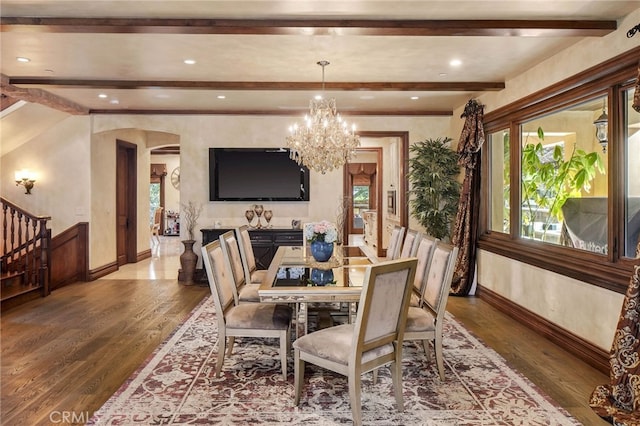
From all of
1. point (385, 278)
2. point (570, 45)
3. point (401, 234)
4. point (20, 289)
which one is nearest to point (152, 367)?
point (385, 278)

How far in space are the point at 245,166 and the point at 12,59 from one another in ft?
10.8

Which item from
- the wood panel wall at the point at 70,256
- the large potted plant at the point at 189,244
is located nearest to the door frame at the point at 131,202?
the wood panel wall at the point at 70,256

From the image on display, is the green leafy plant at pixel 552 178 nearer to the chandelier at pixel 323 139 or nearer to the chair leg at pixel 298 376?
the chandelier at pixel 323 139

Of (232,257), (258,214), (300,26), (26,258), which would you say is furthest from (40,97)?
(300,26)

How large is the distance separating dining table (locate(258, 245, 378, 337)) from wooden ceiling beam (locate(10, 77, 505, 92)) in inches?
79.5

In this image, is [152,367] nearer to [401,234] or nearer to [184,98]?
[401,234]

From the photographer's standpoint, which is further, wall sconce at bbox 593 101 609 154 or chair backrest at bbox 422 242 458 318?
wall sconce at bbox 593 101 609 154

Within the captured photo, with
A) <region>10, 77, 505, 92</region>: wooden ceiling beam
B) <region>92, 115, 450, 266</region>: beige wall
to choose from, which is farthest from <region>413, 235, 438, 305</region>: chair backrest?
<region>92, 115, 450, 266</region>: beige wall

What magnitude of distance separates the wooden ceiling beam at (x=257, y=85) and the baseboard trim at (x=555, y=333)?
8.52ft

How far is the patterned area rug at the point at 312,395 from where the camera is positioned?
2615 mm

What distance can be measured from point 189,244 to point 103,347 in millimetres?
2907

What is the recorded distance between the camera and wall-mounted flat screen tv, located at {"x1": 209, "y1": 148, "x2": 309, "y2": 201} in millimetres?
6836

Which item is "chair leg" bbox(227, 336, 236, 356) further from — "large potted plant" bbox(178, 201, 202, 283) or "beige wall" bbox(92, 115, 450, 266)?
"beige wall" bbox(92, 115, 450, 266)

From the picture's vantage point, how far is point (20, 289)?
5.47m
